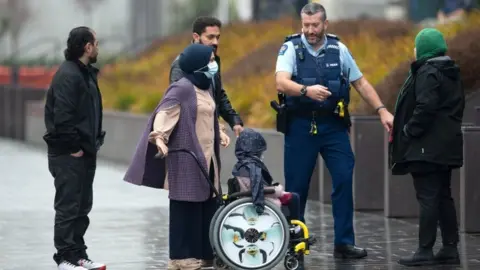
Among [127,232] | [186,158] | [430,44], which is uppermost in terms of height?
[430,44]

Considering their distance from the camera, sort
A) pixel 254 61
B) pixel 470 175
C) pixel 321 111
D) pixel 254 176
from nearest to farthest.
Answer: pixel 254 176 → pixel 321 111 → pixel 470 175 → pixel 254 61

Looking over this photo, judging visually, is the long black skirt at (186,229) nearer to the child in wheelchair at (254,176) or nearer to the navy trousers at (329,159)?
the child in wheelchair at (254,176)

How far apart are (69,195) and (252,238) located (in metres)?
1.31

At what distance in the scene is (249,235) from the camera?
9641 mm

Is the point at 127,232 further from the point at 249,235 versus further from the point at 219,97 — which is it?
the point at 249,235

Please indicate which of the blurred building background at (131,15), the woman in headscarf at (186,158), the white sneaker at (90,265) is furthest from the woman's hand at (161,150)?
the blurred building background at (131,15)

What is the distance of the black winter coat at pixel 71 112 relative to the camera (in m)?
9.68

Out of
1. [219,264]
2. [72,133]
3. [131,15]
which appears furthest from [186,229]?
[131,15]

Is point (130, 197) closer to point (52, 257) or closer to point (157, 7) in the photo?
point (52, 257)

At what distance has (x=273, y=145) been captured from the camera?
52.2ft

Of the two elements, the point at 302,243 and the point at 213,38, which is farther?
the point at 213,38

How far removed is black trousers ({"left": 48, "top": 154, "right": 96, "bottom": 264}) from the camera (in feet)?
32.1

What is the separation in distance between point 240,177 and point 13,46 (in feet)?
137

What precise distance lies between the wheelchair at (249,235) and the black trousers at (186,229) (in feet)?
0.88
